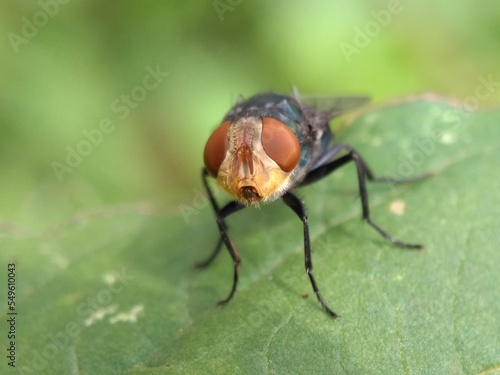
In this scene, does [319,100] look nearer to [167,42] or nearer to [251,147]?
[251,147]

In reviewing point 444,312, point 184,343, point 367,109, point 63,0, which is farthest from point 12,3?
point 444,312

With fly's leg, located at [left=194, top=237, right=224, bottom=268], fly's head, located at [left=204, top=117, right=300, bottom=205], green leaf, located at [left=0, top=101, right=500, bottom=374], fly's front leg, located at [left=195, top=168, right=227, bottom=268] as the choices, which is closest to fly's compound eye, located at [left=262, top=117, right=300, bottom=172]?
fly's head, located at [left=204, top=117, right=300, bottom=205]

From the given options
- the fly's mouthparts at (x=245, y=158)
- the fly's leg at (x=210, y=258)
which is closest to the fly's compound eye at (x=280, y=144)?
the fly's mouthparts at (x=245, y=158)

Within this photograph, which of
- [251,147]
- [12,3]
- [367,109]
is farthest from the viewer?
[12,3]

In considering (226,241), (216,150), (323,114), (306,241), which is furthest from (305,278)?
(323,114)

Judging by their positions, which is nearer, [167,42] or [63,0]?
[63,0]

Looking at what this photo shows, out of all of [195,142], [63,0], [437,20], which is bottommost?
[437,20]

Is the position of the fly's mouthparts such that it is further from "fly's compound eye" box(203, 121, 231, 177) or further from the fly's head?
"fly's compound eye" box(203, 121, 231, 177)
